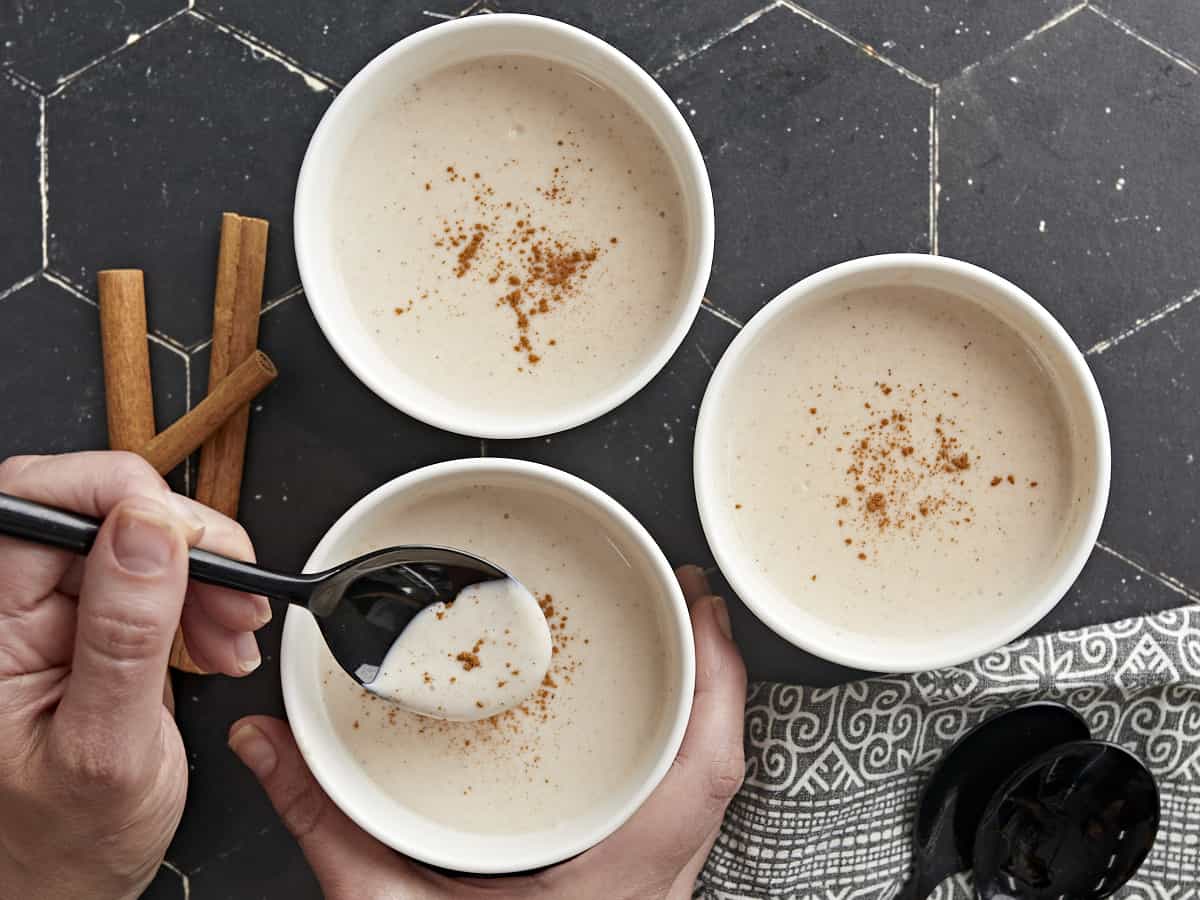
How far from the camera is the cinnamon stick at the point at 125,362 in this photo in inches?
43.9

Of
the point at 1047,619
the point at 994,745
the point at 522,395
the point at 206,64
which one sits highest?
the point at 206,64

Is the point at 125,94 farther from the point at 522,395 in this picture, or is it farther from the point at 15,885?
the point at 15,885

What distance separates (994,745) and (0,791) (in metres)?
0.97

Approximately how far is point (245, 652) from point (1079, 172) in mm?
983

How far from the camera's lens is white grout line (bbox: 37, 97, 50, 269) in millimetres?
1149

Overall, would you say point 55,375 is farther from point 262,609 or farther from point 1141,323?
point 1141,323

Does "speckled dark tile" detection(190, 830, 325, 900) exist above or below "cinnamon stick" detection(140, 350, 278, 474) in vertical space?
below

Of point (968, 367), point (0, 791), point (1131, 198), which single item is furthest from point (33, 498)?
point (1131, 198)

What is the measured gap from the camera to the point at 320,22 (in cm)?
114

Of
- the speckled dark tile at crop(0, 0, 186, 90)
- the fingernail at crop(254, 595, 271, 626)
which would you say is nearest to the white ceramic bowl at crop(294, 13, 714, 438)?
the fingernail at crop(254, 595, 271, 626)

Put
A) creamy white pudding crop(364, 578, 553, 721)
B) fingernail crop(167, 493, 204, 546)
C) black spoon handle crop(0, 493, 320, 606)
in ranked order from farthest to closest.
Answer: creamy white pudding crop(364, 578, 553, 721), fingernail crop(167, 493, 204, 546), black spoon handle crop(0, 493, 320, 606)

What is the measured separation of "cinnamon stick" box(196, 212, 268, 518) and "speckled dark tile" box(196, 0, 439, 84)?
19 cm

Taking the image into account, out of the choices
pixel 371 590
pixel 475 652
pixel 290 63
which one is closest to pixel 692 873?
pixel 475 652

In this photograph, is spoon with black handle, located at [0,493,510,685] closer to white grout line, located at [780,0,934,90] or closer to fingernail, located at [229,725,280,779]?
fingernail, located at [229,725,280,779]
